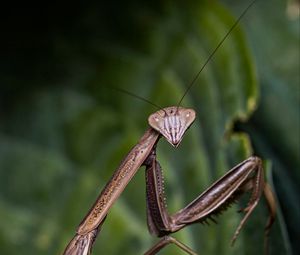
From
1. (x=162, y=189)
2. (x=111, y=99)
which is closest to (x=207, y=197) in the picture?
(x=162, y=189)

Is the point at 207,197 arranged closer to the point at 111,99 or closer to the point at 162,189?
the point at 162,189

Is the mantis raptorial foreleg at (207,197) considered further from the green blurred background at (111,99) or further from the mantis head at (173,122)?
the green blurred background at (111,99)

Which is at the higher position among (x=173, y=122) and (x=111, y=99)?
(x=111, y=99)

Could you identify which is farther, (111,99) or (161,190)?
(111,99)

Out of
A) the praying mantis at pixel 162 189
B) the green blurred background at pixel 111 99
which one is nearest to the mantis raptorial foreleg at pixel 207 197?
the praying mantis at pixel 162 189

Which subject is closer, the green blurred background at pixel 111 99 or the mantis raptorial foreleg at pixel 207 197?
the mantis raptorial foreleg at pixel 207 197

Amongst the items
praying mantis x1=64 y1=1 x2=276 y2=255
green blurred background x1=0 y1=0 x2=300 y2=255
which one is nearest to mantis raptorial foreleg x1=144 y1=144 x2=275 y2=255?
praying mantis x1=64 y1=1 x2=276 y2=255
